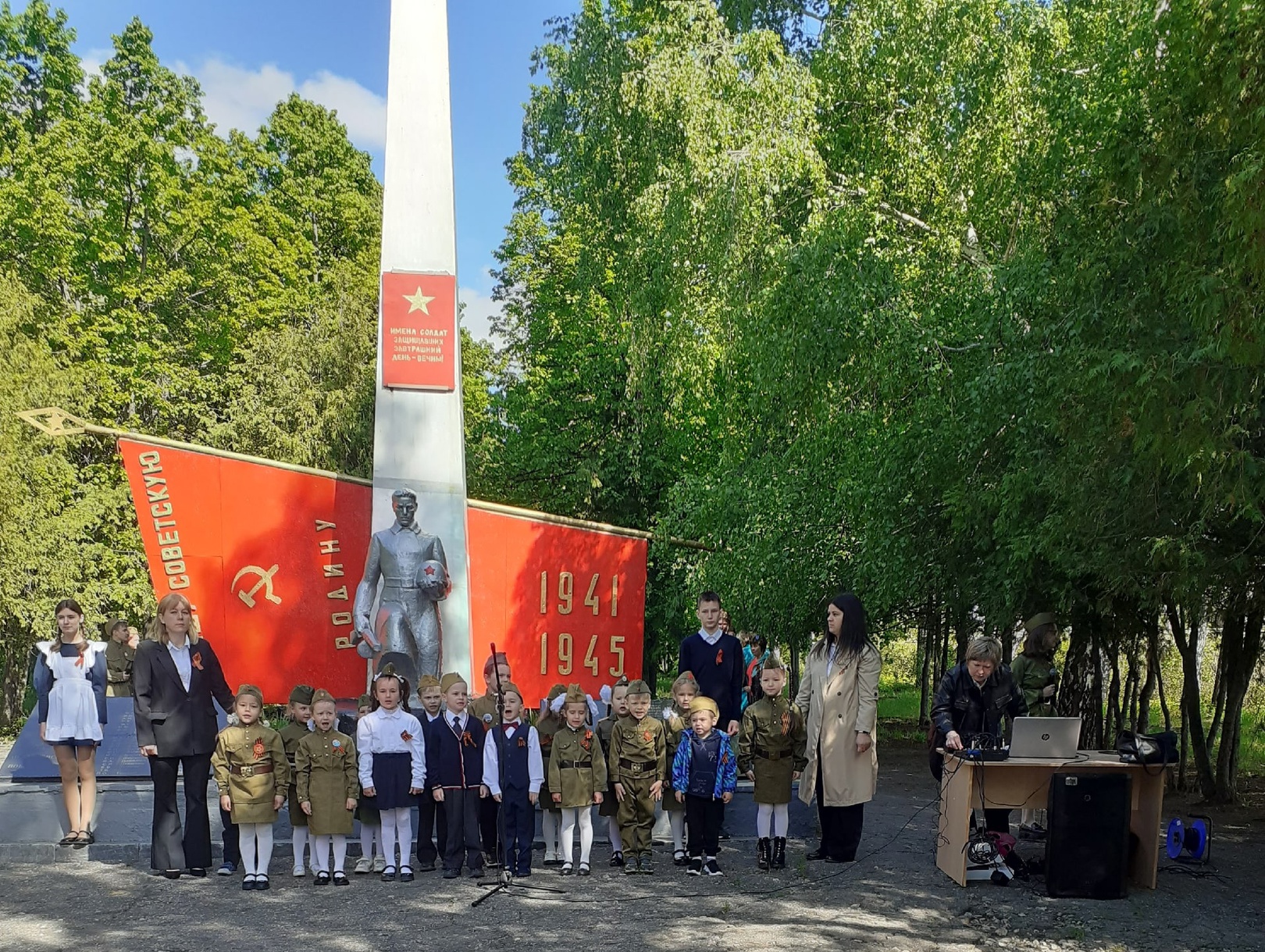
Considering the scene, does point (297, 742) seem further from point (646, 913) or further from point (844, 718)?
point (844, 718)

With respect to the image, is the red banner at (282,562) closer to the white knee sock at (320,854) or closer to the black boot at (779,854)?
the white knee sock at (320,854)

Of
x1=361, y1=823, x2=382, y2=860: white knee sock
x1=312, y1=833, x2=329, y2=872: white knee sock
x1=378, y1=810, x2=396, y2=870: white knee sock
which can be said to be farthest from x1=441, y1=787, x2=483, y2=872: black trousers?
x1=312, y1=833, x2=329, y2=872: white knee sock

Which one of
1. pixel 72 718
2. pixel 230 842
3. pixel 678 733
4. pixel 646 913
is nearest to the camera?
pixel 646 913

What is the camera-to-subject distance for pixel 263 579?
1092 cm

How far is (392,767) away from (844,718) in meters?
2.87

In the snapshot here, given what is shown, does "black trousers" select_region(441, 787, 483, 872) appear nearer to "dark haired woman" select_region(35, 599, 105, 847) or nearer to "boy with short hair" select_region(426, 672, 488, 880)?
"boy with short hair" select_region(426, 672, 488, 880)

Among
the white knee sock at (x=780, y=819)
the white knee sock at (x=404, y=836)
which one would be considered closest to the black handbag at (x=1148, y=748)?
the white knee sock at (x=780, y=819)

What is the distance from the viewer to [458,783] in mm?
7746

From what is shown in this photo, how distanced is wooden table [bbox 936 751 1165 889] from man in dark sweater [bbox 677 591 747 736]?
1.66 metres

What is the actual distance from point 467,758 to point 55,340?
56.2 ft

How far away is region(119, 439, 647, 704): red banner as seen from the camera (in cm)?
1077

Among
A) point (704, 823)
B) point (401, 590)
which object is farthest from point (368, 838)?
point (401, 590)

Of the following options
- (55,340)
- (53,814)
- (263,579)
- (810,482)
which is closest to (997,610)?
(810,482)

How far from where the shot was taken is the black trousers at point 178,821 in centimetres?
764
